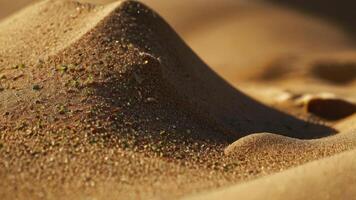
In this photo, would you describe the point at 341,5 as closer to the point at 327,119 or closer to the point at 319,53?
the point at 319,53

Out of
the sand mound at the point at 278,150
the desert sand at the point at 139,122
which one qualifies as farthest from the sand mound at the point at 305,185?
the sand mound at the point at 278,150

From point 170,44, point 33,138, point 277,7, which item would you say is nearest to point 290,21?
point 277,7

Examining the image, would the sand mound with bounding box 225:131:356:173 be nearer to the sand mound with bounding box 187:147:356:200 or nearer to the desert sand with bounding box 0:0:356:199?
the desert sand with bounding box 0:0:356:199

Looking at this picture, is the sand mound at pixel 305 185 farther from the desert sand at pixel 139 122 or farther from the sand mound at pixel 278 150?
the sand mound at pixel 278 150

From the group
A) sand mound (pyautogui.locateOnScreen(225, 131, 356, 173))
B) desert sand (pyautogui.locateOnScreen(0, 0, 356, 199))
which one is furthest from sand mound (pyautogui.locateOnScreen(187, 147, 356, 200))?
sand mound (pyautogui.locateOnScreen(225, 131, 356, 173))

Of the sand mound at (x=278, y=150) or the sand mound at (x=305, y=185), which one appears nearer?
the sand mound at (x=305, y=185)

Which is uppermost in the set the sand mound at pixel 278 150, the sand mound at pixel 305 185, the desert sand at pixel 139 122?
the desert sand at pixel 139 122

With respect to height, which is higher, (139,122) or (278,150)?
(139,122)

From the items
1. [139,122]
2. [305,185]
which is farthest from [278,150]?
[305,185]

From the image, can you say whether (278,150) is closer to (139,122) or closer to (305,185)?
(139,122)

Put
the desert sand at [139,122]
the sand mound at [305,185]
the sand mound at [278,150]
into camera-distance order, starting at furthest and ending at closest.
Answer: the sand mound at [278,150], the desert sand at [139,122], the sand mound at [305,185]
